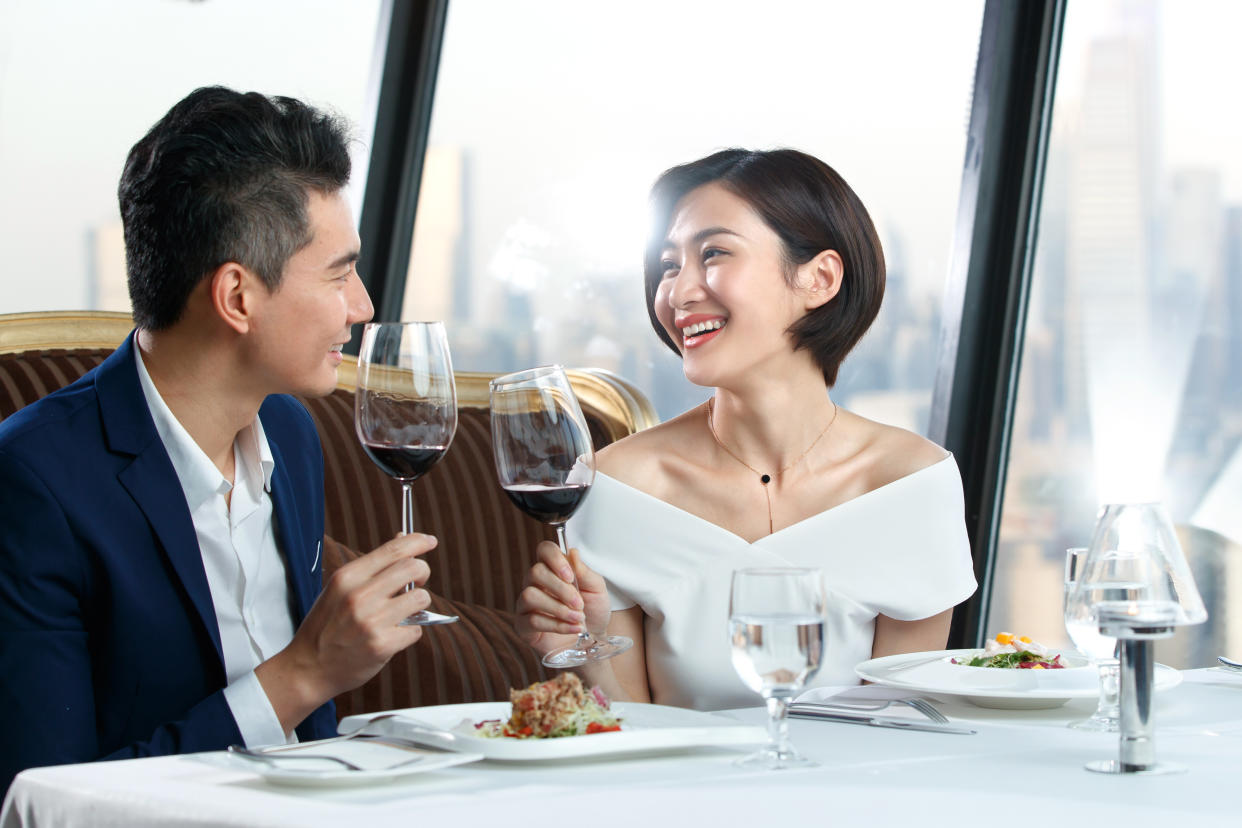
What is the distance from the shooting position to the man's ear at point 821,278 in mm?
2160

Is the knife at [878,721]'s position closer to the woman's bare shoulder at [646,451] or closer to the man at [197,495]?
the man at [197,495]

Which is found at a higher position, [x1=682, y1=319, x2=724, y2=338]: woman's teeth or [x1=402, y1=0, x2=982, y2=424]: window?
[x1=402, y1=0, x2=982, y2=424]: window

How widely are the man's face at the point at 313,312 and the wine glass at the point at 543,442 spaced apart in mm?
309

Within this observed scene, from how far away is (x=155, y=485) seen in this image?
4.85 feet

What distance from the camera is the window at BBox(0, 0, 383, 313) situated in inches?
141

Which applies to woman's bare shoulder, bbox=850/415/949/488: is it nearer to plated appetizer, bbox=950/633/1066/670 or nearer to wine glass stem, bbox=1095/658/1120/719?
plated appetizer, bbox=950/633/1066/670

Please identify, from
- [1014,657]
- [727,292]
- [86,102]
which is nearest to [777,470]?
[727,292]

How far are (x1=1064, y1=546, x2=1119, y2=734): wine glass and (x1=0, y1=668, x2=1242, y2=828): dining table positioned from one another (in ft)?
0.25

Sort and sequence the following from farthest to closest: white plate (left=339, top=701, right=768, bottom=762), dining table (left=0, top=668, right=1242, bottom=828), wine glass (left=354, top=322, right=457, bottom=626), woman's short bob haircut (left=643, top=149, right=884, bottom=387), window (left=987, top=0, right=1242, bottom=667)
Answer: window (left=987, top=0, right=1242, bottom=667)
woman's short bob haircut (left=643, top=149, right=884, bottom=387)
wine glass (left=354, top=322, right=457, bottom=626)
white plate (left=339, top=701, right=768, bottom=762)
dining table (left=0, top=668, right=1242, bottom=828)

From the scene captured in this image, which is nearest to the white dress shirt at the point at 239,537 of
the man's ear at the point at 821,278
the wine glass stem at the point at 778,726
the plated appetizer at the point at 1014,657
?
the wine glass stem at the point at 778,726

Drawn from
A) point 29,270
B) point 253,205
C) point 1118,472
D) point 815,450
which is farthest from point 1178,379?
point 29,270

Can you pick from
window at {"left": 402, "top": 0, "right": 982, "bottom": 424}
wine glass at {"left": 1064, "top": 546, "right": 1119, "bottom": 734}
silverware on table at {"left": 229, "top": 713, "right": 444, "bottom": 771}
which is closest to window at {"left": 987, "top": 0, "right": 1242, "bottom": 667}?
window at {"left": 402, "top": 0, "right": 982, "bottom": 424}

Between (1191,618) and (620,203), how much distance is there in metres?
2.88

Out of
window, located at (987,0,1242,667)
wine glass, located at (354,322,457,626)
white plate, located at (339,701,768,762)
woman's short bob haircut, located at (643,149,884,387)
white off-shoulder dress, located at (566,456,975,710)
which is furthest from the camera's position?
window, located at (987,0,1242,667)
